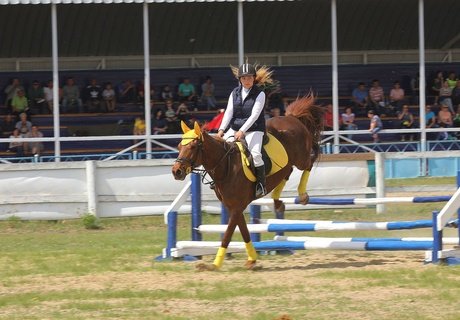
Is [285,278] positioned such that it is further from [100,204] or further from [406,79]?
[406,79]

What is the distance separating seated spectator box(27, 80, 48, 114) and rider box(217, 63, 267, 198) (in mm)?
15765

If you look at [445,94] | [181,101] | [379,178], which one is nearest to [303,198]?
[379,178]

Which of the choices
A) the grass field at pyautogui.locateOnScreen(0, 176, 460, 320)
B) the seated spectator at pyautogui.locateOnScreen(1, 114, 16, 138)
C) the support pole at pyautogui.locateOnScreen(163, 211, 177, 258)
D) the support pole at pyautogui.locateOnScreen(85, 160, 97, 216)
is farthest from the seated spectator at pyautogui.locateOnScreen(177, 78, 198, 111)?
the support pole at pyautogui.locateOnScreen(163, 211, 177, 258)

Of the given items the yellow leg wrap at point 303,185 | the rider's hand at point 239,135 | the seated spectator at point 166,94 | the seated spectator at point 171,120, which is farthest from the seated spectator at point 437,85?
the rider's hand at point 239,135

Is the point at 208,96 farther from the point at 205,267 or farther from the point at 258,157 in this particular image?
the point at 205,267

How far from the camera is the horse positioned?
37.4 ft

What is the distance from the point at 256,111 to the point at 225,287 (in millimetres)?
2426

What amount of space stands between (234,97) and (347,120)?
15.2 metres

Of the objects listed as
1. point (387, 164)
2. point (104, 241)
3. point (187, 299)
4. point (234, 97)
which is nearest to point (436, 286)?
point (187, 299)

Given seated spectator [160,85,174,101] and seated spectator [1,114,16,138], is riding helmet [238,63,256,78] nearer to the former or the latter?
seated spectator [1,114,16,138]

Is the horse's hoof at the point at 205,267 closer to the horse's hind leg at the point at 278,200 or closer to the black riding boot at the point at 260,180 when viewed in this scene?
the black riding boot at the point at 260,180

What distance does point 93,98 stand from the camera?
2738 centimetres

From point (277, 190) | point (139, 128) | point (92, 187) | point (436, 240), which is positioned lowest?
point (436, 240)

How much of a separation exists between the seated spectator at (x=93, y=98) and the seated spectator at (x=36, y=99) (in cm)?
111
